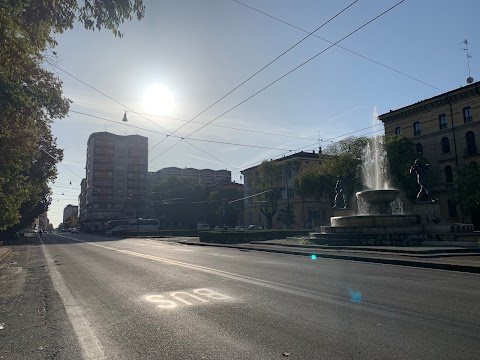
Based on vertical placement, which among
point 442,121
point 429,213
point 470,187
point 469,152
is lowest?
point 429,213

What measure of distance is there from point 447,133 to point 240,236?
32.5 metres

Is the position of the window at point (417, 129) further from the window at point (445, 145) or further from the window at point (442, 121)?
the window at point (445, 145)

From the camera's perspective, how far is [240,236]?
117ft

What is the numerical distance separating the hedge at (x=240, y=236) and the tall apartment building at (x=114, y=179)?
7693 cm

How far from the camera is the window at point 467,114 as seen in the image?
47278 mm

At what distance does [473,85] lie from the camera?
151 feet

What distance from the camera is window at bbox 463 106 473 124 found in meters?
47.3

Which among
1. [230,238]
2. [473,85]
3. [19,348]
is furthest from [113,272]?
[473,85]

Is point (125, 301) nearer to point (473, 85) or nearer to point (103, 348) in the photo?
point (103, 348)

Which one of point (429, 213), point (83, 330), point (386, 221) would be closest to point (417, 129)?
point (429, 213)

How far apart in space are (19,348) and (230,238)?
30780 mm

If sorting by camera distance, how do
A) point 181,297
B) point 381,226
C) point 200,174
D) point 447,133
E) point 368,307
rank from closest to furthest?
point 368,307 < point 181,297 < point 381,226 < point 447,133 < point 200,174

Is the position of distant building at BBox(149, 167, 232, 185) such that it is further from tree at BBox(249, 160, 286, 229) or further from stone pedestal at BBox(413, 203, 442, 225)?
stone pedestal at BBox(413, 203, 442, 225)

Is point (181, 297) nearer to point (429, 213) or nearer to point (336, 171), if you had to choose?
point (429, 213)
